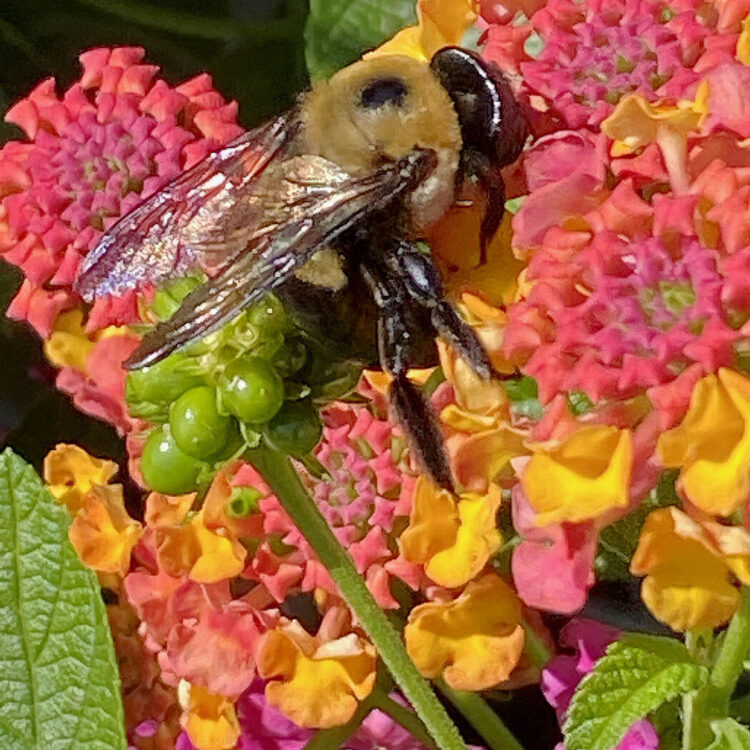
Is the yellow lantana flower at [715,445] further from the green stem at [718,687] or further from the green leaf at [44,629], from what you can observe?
the green leaf at [44,629]

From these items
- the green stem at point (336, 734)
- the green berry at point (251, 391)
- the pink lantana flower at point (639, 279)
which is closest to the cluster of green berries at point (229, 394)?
Result: the green berry at point (251, 391)

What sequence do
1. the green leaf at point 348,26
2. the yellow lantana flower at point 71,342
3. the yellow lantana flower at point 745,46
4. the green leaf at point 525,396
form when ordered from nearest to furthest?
the yellow lantana flower at point 745,46 < the green leaf at point 525,396 < the yellow lantana flower at point 71,342 < the green leaf at point 348,26

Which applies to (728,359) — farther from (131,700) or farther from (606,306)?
(131,700)

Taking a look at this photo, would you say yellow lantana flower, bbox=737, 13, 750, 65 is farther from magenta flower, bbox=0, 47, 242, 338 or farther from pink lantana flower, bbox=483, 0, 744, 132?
magenta flower, bbox=0, 47, 242, 338

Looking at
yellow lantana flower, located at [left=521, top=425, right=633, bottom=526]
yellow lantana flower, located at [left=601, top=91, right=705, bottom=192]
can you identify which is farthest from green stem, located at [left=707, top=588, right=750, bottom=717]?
yellow lantana flower, located at [left=601, top=91, right=705, bottom=192]

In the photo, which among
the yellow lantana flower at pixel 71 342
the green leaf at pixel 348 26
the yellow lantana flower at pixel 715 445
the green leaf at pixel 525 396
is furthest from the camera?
the green leaf at pixel 348 26

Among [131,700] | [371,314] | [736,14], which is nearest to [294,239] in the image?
[371,314]
